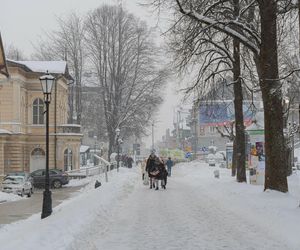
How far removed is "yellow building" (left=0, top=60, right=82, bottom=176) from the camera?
5047cm

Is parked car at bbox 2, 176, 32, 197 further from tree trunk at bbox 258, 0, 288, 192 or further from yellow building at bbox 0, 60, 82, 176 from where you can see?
tree trunk at bbox 258, 0, 288, 192

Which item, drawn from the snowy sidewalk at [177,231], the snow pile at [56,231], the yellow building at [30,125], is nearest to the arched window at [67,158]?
the yellow building at [30,125]

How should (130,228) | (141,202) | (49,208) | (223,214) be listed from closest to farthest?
(130,228) → (223,214) → (49,208) → (141,202)

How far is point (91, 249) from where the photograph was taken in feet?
34.7

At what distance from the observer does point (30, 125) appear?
54.1m

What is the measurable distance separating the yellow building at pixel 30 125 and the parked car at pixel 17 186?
12302 millimetres

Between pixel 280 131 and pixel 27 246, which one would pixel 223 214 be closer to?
pixel 280 131

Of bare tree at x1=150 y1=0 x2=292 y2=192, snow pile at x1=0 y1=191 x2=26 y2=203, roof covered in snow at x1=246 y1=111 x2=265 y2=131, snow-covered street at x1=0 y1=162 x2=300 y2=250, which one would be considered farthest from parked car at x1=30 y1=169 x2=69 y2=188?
bare tree at x1=150 y1=0 x2=292 y2=192

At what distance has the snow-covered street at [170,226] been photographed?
11000mm

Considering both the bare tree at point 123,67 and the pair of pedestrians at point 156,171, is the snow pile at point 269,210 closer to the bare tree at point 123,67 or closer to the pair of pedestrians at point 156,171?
the pair of pedestrians at point 156,171

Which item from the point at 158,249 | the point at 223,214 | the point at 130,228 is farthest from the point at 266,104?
the point at 158,249

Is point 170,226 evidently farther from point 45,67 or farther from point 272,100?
point 45,67

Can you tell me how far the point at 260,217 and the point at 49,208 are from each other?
6467mm

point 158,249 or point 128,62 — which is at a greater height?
point 128,62
